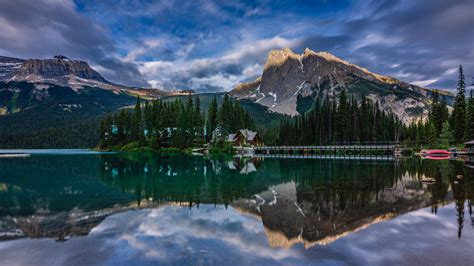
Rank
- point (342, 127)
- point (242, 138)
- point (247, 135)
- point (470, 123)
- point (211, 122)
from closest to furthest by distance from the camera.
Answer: point (470, 123), point (342, 127), point (242, 138), point (247, 135), point (211, 122)

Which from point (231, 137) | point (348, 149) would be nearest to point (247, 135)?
point (231, 137)

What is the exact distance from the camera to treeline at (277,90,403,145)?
Answer: 4257 inches

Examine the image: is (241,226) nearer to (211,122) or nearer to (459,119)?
(459,119)

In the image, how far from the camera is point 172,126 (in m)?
125

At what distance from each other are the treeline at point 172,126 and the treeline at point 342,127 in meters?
27.5

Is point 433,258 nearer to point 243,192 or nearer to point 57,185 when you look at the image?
point 243,192

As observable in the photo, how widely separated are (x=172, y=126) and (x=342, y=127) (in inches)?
2537

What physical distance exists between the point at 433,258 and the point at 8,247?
15849 mm

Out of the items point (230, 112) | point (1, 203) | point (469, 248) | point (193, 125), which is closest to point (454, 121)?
point (230, 112)

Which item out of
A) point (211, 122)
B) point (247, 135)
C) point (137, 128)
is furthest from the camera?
point (137, 128)

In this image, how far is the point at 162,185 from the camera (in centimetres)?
3050

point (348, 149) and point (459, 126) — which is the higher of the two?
point (459, 126)

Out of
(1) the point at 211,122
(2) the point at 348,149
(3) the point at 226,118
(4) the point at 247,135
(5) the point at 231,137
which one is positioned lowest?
(2) the point at 348,149

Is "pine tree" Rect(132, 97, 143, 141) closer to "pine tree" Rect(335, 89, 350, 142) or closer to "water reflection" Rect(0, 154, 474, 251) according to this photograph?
"pine tree" Rect(335, 89, 350, 142)
